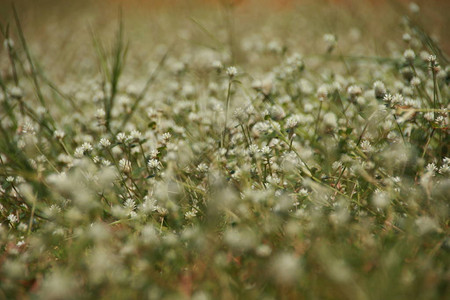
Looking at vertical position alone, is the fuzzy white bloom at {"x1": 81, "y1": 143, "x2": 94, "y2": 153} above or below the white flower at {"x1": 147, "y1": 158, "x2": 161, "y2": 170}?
above

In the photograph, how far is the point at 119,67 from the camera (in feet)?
8.79

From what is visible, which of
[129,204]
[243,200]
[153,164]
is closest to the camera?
[243,200]

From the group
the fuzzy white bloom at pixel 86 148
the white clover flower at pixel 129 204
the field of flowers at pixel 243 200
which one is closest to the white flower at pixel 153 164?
the field of flowers at pixel 243 200

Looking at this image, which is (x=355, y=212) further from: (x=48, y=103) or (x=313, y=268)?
(x=48, y=103)

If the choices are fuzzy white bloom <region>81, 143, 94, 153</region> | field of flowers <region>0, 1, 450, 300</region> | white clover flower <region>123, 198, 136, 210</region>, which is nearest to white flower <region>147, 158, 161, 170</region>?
field of flowers <region>0, 1, 450, 300</region>

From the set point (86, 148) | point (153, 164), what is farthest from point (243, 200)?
point (86, 148)

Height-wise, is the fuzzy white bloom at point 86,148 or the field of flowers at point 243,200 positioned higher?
the fuzzy white bloom at point 86,148

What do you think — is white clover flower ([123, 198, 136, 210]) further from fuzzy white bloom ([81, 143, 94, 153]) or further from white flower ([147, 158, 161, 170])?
fuzzy white bloom ([81, 143, 94, 153])

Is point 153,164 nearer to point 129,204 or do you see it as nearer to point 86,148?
point 129,204

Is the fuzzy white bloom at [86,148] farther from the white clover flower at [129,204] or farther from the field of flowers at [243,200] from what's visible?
the white clover flower at [129,204]

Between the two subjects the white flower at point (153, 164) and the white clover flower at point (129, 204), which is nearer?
the white clover flower at point (129, 204)

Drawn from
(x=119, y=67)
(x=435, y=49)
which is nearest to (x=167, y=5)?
(x=119, y=67)

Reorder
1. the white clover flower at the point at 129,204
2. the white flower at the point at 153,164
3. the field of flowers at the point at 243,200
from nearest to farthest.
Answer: the field of flowers at the point at 243,200 → the white clover flower at the point at 129,204 → the white flower at the point at 153,164

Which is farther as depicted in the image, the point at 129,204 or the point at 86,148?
the point at 86,148
